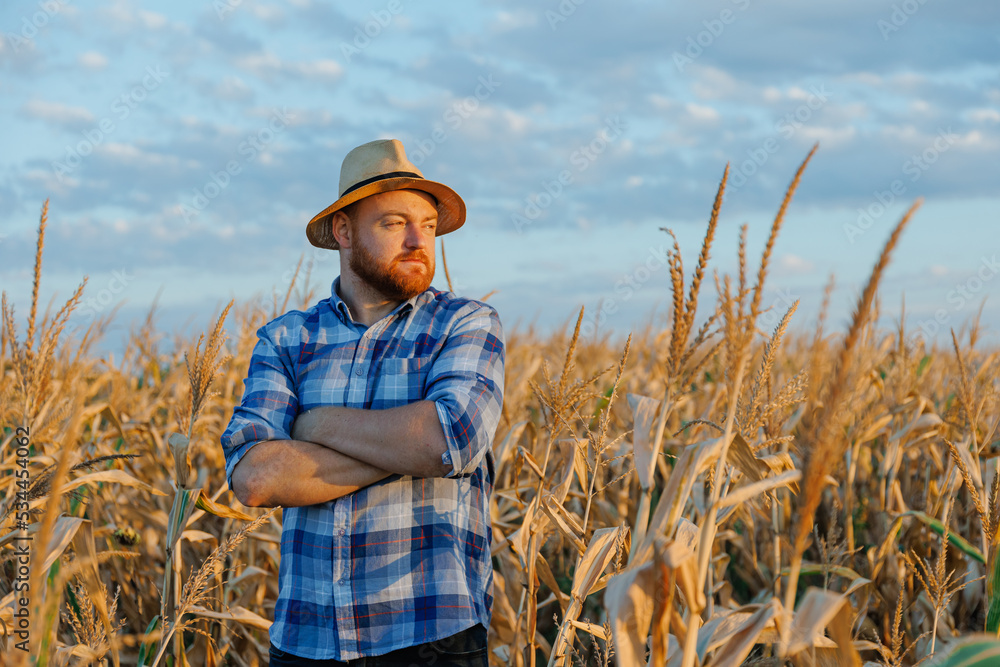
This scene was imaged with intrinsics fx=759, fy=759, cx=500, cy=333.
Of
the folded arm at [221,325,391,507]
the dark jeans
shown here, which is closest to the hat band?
the folded arm at [221,325,391,507]

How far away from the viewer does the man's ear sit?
307 cm

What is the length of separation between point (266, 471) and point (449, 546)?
2.11ft

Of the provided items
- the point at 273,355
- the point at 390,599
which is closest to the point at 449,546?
the point at 390,599

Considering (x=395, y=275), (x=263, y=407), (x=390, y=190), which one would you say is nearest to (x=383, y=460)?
(x=263, y=407)

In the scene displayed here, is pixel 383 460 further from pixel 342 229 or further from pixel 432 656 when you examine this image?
pixel 342 229

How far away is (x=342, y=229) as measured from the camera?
10.1 ft

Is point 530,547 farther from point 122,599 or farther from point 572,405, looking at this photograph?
point 122,599

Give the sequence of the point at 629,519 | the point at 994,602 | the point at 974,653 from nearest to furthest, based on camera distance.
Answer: the point at 974,653 < the point at 994,602 < the point at 629,519

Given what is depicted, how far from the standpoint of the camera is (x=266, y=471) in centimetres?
242

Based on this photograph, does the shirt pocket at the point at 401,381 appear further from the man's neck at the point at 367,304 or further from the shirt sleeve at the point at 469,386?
the man's neck at the point at 367,304

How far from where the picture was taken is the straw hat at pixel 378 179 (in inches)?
115

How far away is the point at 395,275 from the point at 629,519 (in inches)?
86.3

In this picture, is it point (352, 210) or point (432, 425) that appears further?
point (352, 210)

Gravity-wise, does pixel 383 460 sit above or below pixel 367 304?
below
